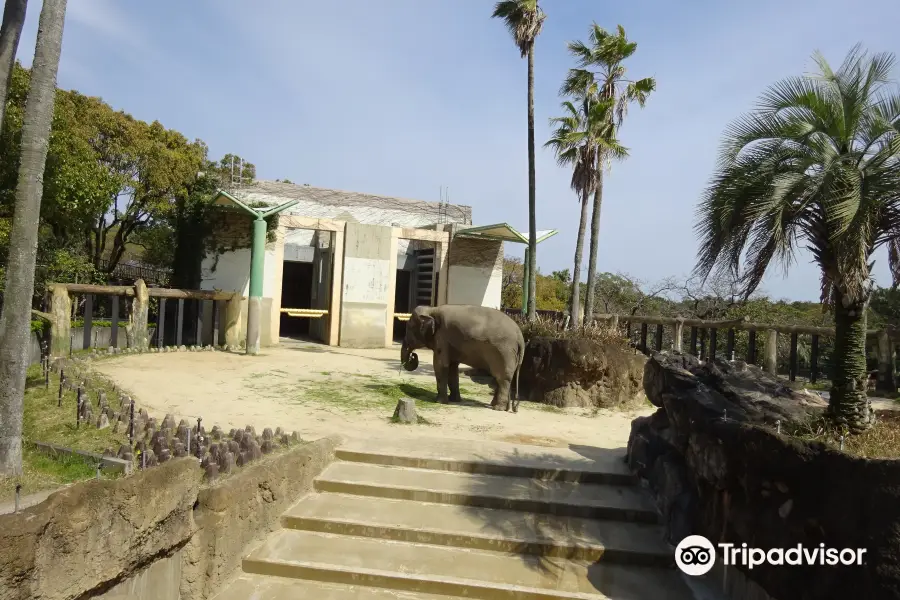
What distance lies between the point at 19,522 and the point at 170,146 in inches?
741

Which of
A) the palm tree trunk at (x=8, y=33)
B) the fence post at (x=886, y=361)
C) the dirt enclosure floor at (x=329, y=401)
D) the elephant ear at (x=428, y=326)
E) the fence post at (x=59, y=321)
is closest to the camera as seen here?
the palm tree trunk at (x=8, y=33)

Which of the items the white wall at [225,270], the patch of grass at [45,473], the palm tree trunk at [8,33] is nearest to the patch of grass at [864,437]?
the patch of grass at [45,473]

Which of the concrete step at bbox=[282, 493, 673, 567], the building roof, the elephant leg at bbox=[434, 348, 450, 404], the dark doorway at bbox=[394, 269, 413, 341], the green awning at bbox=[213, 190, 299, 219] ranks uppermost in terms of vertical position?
the building roof

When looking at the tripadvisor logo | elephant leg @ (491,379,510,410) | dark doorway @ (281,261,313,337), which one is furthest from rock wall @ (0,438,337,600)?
dark doorway @ (281,261,313,337)

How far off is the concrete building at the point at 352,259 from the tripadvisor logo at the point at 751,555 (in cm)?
1309

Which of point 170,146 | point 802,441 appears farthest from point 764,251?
point 170,146

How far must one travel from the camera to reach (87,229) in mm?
18703

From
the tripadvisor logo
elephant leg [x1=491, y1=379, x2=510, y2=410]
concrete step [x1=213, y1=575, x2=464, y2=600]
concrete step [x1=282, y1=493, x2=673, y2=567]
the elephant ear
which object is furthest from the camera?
the elephant ear

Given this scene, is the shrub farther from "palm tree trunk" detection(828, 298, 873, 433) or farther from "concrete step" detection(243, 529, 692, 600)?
"concrete step" detection(243, 529, 692, 600)

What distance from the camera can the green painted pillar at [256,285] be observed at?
1528 centimetres

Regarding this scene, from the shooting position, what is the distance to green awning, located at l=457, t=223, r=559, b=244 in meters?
18.3

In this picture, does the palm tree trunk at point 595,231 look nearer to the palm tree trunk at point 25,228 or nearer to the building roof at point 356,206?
the building roof at point 356,206

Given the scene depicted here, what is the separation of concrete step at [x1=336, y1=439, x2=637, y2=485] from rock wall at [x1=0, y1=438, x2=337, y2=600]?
4.09 ft

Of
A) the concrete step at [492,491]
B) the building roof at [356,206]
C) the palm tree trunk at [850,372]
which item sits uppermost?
the building roof at [356,206]
